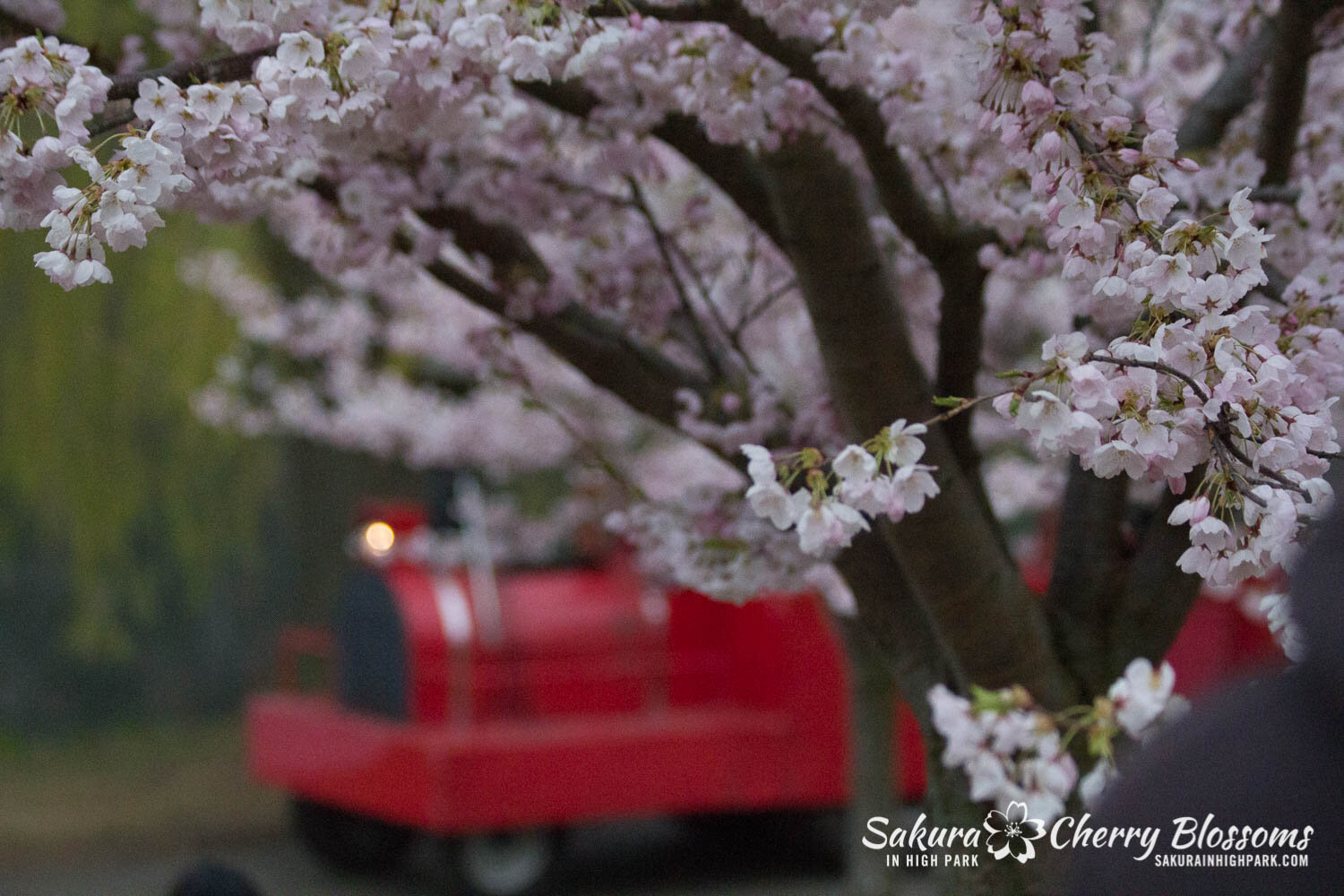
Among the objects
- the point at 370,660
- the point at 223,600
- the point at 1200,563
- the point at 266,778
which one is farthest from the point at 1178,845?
the point at 223,600

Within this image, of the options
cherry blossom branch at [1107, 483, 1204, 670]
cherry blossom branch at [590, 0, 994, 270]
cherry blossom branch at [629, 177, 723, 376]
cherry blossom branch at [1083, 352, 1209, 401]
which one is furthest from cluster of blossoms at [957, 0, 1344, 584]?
cherry blossom branch at [629, 177, 723, 376]

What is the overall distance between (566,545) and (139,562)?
160 inches

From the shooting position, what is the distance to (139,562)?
8.93 m

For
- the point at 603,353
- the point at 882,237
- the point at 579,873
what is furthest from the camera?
the point at 579,873

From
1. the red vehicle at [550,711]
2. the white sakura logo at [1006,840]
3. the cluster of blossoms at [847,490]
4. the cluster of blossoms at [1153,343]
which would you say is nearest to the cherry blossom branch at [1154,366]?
the cluster of blossoms at [1153,343]

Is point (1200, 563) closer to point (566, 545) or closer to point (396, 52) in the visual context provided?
point (396, 52)

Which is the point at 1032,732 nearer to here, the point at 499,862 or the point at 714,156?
the point at 714,156

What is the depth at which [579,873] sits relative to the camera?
6324 millimetres

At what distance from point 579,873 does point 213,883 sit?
379cm

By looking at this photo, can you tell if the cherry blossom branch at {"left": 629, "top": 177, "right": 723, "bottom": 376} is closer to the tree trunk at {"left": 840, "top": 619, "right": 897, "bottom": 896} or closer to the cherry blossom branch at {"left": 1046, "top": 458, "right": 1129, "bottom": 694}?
the cherry blossom branch at {"left": 1046, "top": 458, "right": 1129, "bottom": 694}

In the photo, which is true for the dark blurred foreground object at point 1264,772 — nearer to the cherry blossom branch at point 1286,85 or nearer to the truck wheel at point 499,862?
the cherry blossom branch at point 1286,85

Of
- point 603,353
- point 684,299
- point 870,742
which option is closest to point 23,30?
point 603,353

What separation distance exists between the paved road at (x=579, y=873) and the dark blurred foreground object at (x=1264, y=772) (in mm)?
4846

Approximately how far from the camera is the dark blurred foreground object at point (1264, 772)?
94 centimetres
